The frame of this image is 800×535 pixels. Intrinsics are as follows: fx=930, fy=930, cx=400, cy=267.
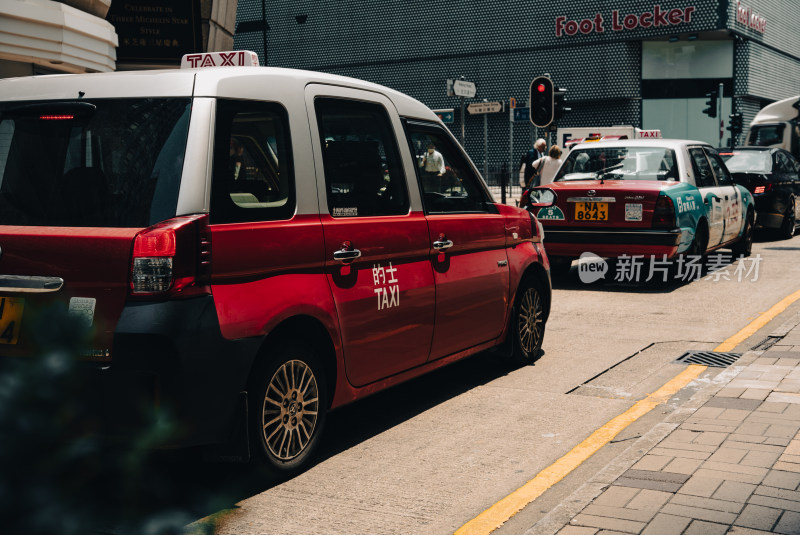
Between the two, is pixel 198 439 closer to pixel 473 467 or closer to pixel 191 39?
pixel 473 467

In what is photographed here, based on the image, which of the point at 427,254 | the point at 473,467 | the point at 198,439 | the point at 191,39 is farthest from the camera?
the point at 191,39

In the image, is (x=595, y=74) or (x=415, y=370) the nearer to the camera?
(x=415, y=370)

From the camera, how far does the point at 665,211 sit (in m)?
10.3

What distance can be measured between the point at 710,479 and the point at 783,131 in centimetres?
2568

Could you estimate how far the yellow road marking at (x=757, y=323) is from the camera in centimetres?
755

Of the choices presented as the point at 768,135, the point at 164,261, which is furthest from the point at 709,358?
the point at 768,135

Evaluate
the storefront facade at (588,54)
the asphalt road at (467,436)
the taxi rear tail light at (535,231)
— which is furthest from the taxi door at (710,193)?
the storefront facade at (588,54)

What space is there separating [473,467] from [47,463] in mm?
1999

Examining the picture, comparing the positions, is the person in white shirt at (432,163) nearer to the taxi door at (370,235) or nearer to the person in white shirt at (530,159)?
the taxi door at (370,235)

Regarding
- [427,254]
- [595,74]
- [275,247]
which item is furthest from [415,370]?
[595,74]

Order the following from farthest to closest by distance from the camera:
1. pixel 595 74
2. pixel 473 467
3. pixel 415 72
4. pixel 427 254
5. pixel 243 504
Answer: pixel 415 72, pixel 595 74, pixel 427 254, pixel 473 467, pixel 243 504

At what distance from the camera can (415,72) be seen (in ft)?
147

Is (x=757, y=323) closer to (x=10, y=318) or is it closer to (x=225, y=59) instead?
(x=225, y=59)

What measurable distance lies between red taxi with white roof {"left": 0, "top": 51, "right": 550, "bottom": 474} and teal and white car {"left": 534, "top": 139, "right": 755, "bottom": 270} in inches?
231
